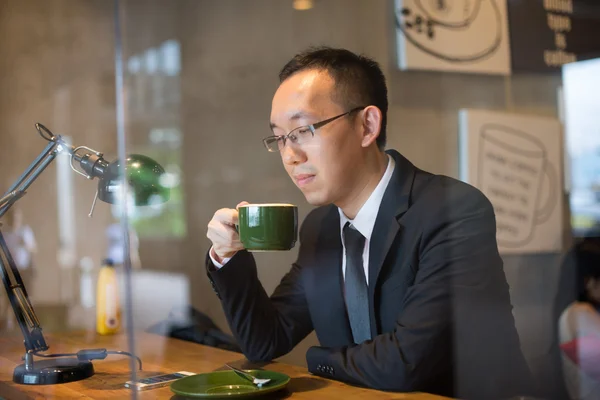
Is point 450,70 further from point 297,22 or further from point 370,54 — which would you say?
point 297,22

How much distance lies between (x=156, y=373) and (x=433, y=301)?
483 mm

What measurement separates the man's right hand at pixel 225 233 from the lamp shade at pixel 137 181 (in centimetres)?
12

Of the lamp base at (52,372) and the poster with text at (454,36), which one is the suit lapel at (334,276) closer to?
the poster with text at (454,36)

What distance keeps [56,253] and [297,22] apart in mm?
1024

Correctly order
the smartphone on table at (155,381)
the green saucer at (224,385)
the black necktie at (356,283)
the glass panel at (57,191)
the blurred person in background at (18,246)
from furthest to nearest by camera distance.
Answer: the blurred person in background at (18,246) → the glass panel at (57,191) → the black necktie at (356,283) → the smartphone on table at (155,381) → the green saucer at (224,385)

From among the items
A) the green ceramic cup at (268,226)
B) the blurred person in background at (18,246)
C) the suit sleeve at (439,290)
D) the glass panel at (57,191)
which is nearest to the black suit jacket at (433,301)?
the suit sleeve at (439,290)

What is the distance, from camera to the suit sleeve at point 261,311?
1223 mm

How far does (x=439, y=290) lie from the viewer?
110 cm

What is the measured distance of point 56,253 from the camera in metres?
1.83

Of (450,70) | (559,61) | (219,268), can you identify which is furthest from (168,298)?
(559,61)

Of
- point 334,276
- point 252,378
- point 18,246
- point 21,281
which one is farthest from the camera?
point 18,246

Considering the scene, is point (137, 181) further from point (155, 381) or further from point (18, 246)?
point (18, 246)

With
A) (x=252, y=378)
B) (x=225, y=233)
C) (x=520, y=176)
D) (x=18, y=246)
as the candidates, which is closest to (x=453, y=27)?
(x=520, y=176)

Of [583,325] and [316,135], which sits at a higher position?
[316,135]
